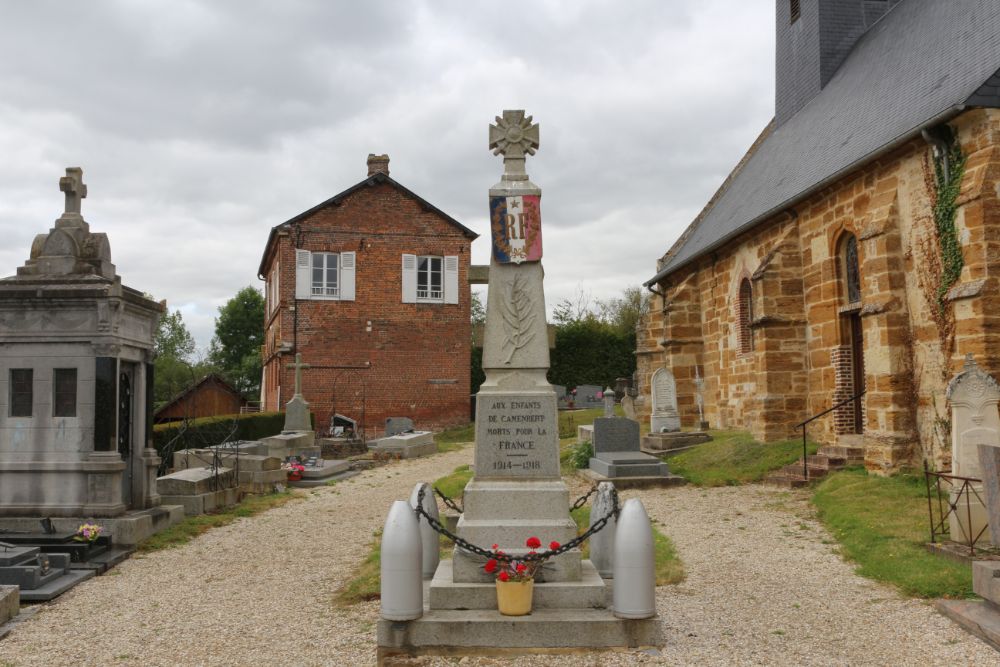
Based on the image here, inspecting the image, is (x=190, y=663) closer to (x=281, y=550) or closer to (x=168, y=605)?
(x=168, y=605)

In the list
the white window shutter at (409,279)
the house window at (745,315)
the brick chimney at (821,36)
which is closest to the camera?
the house window at (745,315)

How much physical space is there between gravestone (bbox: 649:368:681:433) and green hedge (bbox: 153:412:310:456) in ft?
29.6

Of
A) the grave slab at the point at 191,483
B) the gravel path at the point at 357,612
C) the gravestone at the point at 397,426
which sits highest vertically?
the gravestone at the point at 397,426

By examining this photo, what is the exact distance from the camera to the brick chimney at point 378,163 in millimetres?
27109

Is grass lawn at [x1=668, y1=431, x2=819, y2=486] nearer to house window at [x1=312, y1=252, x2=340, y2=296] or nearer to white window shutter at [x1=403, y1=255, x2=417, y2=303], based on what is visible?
white window shutter at [x1=403, y1=255, x2=417, y2=303]

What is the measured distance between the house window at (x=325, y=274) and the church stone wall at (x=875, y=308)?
13159 millimetres

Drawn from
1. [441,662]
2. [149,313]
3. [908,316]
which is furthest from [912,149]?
[149,313]

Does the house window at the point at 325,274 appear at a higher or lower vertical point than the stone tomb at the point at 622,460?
higher

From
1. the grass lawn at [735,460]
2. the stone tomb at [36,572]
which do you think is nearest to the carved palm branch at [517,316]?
the stone tomb at [36,572]

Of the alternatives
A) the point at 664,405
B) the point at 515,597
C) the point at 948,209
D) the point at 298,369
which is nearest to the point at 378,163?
the point at 298,369

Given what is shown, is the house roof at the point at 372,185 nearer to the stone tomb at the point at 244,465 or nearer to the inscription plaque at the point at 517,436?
the stone tomb at the point at 244,465

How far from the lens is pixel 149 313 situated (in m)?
10.1

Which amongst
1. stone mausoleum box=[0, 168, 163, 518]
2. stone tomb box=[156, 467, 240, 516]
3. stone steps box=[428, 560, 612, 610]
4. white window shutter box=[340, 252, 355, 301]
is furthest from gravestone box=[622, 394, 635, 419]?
stone steps box=[428, 560, 612, 610]

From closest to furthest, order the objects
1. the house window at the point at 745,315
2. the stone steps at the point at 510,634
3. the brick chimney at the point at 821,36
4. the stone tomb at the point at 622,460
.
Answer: the stone steps at the point at 510,634
the stone tomb at the point at 622,460
the house window at the point at 745,315
the brick chimney at the point at 821,36
